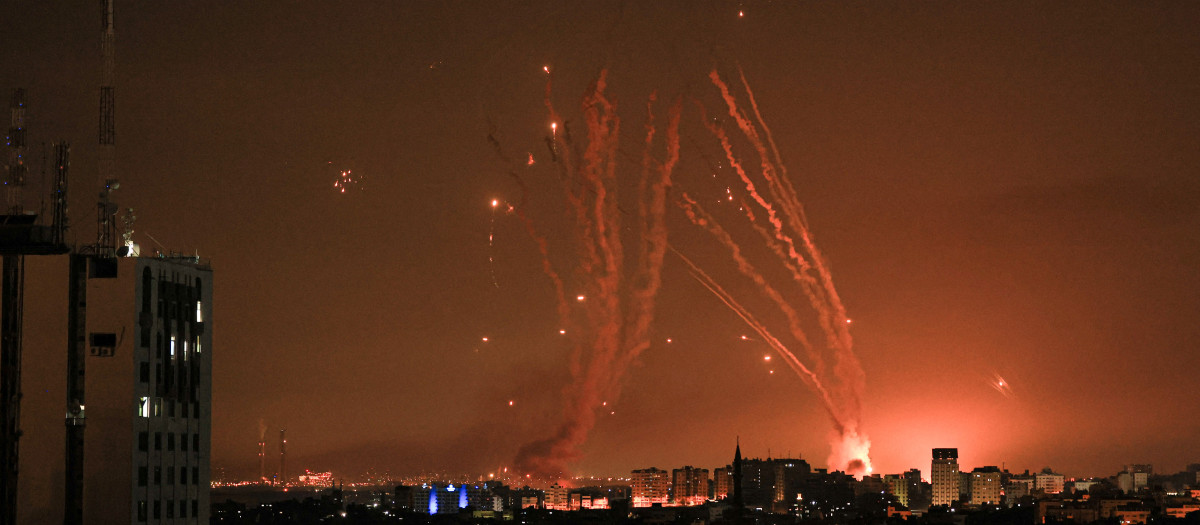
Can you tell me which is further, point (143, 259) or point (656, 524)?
point (656, 524)

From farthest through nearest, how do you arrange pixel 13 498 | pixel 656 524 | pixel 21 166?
pixel 656 524 < pixel 21 166 < pixel 13 498

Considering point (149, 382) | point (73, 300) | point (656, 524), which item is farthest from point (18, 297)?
point (656, 524)

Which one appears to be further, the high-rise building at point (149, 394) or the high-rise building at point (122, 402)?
the high-rise building at point (149, 394)

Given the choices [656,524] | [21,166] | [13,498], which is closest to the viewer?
[13,498]

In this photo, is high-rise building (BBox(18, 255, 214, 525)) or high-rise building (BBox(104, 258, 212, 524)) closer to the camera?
high-rise building (BBox(18, 255, 214, 525))

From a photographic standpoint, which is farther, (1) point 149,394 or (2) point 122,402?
(1) point 149,394

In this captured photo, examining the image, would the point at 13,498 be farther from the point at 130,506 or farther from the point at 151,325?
the point at 151,325

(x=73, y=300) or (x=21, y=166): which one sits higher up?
(x=21, y=166)

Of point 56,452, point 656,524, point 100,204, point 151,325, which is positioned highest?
point 100,204

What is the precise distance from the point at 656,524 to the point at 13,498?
159175 mm

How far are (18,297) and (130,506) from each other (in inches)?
269

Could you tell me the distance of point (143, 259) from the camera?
4641 centimetres

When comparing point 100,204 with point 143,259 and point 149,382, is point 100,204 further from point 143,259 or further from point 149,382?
point 149,382

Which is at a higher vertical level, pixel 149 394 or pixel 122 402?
pixel 149 394
